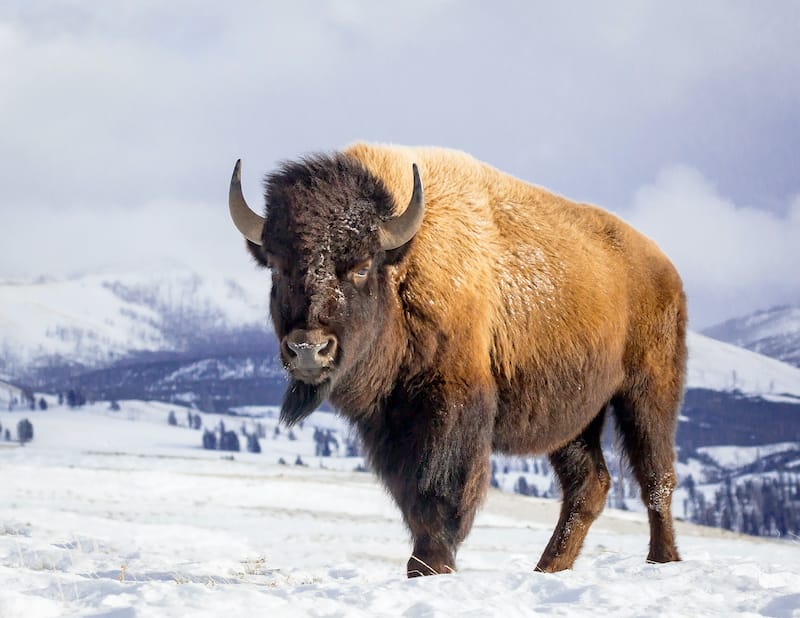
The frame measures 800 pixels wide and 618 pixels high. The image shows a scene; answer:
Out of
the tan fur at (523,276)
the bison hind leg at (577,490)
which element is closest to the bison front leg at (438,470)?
the tan fur at (523,276)

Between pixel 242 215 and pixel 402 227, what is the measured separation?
1301 mm

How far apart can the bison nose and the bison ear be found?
1.11 m

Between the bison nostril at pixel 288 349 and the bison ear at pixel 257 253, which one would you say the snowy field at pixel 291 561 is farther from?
the bison ear at pixel 257 253

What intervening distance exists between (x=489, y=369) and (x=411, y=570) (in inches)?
68.3

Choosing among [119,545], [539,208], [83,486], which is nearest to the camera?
[539,208]

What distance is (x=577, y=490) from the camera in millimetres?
9156

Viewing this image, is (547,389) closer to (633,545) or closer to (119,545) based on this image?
(119,545)

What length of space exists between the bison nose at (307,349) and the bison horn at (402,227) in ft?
3.26

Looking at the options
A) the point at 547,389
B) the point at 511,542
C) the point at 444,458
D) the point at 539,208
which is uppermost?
the point at 539,208

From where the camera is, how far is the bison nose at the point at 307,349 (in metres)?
6.19

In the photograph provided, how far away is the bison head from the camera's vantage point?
6465 mm

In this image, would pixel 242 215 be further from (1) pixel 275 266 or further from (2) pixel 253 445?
(2) pixel 253 445

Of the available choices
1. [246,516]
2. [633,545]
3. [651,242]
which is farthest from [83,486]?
[651,242]

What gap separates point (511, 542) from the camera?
27.6 metres
